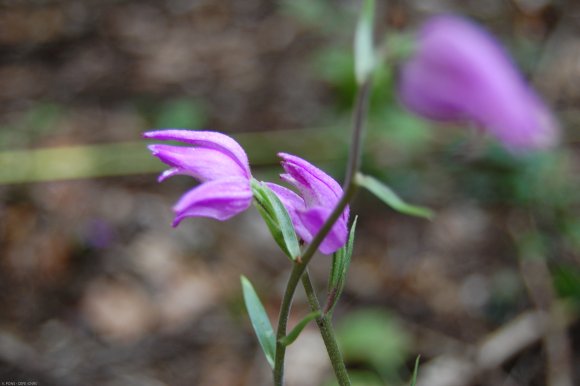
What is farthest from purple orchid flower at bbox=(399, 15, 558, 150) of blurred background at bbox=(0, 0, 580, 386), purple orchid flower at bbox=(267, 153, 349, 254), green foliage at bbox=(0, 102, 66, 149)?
green foliage at bbox=(0, 102, 66, 149)

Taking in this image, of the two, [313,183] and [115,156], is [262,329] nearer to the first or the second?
[313,183]

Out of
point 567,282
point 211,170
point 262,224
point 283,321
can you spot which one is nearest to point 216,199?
point 211,170

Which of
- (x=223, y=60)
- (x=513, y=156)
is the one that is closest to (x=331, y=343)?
(x=513, y=156)

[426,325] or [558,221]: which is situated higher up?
[558,221]

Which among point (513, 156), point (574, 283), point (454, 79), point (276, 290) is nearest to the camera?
point (454, 79)

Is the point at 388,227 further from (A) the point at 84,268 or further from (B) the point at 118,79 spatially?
(B) the point at 118,79

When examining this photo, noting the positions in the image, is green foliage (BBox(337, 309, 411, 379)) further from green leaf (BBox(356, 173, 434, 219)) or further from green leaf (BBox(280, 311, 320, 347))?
green leaf (BBox(356, 173, 434, 219))

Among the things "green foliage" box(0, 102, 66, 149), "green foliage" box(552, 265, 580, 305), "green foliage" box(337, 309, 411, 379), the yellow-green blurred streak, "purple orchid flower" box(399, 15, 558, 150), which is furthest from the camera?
"green foliage" box(0, 102, 66, 149)
